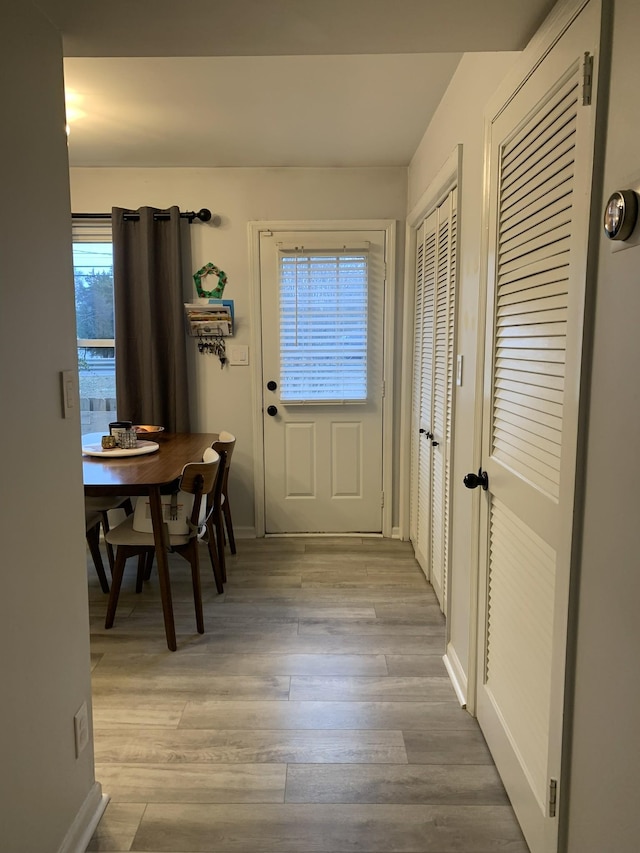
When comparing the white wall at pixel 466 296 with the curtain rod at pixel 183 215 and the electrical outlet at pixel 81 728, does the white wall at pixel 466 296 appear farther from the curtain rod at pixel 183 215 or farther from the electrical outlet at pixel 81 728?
the curtain rod at pixel 183 215

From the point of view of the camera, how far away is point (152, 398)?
348 cm

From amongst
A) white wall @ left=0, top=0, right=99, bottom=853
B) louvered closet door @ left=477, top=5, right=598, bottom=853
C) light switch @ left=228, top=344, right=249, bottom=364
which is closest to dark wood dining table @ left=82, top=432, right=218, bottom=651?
white wall @ left=0, top=0, right=99, bottom=853

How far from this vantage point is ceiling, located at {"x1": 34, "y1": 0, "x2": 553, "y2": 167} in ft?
3.98

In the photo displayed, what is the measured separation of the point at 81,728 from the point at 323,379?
258 centimetres

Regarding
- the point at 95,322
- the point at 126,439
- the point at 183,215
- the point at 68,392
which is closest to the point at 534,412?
the point at 68,392

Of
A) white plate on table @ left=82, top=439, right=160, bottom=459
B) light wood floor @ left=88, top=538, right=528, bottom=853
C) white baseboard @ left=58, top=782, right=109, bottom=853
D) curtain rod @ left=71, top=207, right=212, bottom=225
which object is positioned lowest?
light wood floor @ left=88, top=538, right=528, bottom=853

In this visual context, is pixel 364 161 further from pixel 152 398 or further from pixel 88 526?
pixel 88 526

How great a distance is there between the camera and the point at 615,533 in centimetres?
95

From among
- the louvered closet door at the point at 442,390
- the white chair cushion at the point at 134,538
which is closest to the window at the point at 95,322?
the white chair cushion at the point at 134,538

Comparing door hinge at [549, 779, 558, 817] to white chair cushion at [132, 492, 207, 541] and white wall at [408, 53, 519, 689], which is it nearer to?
white wall at [408, 53, 519, 689]

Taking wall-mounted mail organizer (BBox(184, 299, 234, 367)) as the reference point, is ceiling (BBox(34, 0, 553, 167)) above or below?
above

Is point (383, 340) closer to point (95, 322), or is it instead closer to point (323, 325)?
point (323, 325)

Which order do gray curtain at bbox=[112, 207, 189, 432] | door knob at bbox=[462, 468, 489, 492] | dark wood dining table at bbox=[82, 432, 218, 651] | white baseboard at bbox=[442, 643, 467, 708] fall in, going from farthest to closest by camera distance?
1. gray curtain at bbox=[112, 207, 189, 432]
2. dark wood dining table at bbox=[82, 432, 218, 651]
3. white baseboard at bbox=[442, 643, 467, 708]
4. door knob at bbox=[462, 468, 489, 492]

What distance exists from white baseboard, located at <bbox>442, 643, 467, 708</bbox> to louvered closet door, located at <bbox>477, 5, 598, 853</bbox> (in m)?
0.19
